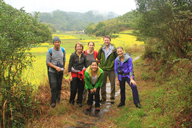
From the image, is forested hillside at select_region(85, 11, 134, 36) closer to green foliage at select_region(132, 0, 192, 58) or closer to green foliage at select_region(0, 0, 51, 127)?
green foliage at select_region(132, 0, 192, 58)

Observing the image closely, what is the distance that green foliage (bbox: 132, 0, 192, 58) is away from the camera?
19.8ft

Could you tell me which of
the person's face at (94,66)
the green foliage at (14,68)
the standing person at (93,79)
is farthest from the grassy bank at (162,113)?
the green foliage at (14,68)

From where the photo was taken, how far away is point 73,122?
376cm

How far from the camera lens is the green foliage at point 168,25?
603cm

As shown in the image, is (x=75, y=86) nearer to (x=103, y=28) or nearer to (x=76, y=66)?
(x=76, y=66)

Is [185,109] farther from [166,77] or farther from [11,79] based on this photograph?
[11,79]

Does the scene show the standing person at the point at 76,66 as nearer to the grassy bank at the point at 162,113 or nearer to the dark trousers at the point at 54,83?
the dark trousers at the point at 54,83

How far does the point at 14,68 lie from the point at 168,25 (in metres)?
7.38

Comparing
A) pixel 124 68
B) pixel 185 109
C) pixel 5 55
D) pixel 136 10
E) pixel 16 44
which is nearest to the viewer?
pixel 185 109

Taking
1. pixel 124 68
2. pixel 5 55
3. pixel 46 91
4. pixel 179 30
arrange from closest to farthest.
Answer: pixel 5 55, pixel 124 68, pixel 46 91, pixel 179 30

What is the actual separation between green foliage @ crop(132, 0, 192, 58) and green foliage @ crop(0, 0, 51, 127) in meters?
5.26

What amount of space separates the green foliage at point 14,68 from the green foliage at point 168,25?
5.26 meters

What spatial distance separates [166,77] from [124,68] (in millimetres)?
3152

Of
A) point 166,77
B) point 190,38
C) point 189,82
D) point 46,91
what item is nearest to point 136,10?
point 190,38
